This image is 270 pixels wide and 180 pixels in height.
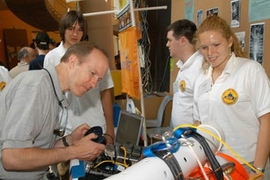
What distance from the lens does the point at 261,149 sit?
1.37 meters

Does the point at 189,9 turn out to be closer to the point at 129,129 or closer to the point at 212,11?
the point at 212,11

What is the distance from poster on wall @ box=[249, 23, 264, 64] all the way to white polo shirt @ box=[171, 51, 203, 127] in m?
0.34

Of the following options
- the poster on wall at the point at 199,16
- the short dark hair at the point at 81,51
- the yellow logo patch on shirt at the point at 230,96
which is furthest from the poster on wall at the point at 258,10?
the short dark hair at the point at 81,51

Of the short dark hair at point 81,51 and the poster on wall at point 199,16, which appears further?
the poster on wall at point 199,16

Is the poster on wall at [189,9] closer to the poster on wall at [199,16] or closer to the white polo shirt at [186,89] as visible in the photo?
the poster on wall at [199,16]

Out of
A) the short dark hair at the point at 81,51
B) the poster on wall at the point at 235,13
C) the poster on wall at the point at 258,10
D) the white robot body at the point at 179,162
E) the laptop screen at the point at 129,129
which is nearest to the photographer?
the white robot body at the point at 179,162

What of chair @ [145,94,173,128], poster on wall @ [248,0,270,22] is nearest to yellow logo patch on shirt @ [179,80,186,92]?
poster on wall @ [248,0,270,22]

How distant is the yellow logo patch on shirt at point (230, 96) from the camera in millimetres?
1391

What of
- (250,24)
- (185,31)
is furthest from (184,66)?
(250,24)

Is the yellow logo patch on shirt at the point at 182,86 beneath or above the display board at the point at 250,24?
beneath

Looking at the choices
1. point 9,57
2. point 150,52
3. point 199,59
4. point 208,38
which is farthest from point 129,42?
point 9,57

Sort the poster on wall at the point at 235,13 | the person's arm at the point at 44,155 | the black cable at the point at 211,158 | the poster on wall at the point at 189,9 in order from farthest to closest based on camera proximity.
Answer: the poster on wall at the point at 189,9 → the poster on wall at the point at 235,13 → the person's arm at the point at 44,155 → the black cable at the point at 211,158

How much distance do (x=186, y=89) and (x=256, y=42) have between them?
55cm

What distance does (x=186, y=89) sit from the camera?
6.64 feet
